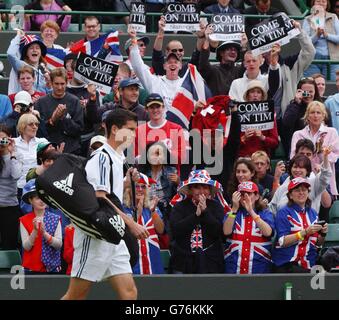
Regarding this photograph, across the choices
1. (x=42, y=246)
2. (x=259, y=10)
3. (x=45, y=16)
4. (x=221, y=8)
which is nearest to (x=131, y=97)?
(x=42, y=246)

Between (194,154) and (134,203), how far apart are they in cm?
141

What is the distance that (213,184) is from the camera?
48.6 ft

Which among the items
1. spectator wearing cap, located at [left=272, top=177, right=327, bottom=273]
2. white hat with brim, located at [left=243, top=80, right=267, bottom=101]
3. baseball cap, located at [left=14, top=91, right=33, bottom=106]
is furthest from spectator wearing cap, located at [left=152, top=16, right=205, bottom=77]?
spectator wearing cap, located at [left=272, top=177, right=327, bottom=273]

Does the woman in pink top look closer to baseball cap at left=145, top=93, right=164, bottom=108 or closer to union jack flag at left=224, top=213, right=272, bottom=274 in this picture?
baseball cap at left=145, top=93, right=164, bottom=108

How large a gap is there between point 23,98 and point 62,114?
0.50 m

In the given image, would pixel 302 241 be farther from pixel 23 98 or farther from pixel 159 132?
pixel 23 98

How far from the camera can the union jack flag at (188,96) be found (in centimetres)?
1666

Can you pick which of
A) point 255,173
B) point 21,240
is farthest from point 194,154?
point 21,240

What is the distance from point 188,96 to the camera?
16766 millimetres

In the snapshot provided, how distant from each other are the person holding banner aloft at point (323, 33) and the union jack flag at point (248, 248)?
455 centimetres

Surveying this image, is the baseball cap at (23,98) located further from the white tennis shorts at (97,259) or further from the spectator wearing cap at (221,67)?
the white tennis shorts at (97,259)

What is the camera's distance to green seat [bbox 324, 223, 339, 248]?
610 inches
